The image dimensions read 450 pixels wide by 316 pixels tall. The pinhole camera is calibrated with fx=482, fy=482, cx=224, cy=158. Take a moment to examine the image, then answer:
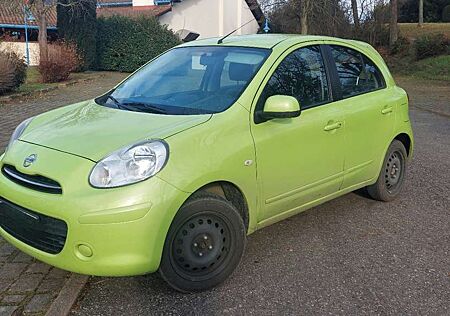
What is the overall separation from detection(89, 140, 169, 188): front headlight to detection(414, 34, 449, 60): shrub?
2690cm

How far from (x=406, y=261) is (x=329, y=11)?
31.0 meters

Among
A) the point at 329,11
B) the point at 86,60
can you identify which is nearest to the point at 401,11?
the point at 329,11

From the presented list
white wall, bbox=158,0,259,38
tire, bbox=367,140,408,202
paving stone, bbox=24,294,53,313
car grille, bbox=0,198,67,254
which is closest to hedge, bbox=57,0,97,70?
white wall, bbox=158,0,259,38

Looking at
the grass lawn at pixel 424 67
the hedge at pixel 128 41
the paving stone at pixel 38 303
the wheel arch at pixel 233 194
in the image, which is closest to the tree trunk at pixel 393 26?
the grass lawn at pixel 424 67

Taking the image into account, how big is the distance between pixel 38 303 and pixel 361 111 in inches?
123

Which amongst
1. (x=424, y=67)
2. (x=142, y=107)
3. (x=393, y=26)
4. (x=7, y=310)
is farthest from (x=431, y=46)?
(x=7, y=310)

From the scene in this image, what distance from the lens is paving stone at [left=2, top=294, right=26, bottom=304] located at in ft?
10.2

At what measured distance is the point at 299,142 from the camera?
3.83 meters

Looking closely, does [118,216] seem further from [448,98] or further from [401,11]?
[401,11]

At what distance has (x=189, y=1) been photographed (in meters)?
30.0

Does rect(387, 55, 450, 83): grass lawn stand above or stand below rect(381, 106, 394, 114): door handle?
above

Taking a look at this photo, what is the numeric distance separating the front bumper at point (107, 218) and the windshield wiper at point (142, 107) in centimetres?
83

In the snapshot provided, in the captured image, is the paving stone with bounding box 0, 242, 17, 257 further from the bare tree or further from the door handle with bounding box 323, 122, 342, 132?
the bare tree

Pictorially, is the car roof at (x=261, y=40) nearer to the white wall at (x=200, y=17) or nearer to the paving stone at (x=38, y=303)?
the paving stone at (x=38, y=303)
